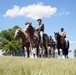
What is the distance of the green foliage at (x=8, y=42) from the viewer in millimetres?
87069

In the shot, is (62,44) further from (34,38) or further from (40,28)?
(40,28)

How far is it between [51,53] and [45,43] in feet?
34.1

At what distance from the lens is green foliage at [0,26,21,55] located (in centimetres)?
8707

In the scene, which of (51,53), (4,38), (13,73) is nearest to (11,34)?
(4,38)

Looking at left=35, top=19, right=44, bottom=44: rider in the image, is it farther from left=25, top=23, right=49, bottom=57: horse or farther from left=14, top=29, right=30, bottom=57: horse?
left=14, top=29, right=30, bottom=57: horse

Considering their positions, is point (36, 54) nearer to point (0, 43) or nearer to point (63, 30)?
point (63, 30)

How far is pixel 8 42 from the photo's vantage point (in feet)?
292

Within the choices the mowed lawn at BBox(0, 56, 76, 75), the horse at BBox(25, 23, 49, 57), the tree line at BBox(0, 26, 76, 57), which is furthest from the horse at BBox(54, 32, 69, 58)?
the tree line at BBox(0, 26, 76, 57)

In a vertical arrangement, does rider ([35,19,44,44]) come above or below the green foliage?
below

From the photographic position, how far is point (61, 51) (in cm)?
2742

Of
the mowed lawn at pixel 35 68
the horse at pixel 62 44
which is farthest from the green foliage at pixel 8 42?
the mowed lawn at pixel 35 68

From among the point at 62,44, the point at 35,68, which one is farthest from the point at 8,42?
the point at 35,68

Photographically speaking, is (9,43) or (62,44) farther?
(9,43)

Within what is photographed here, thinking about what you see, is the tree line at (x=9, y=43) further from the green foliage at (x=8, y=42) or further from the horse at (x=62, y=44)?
the horse at (x=62, y=44)
